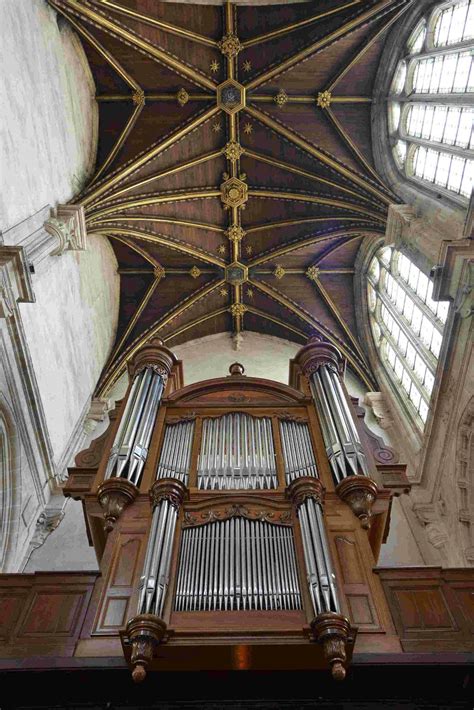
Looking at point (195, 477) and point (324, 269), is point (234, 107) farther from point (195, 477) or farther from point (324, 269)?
point (195, 477)

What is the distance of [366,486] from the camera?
647 centimetres

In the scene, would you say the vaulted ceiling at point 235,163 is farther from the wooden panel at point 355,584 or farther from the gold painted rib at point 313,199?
the wooden panel at point 355,584

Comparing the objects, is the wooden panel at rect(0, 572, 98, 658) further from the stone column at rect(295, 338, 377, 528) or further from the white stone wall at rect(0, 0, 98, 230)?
the white stone wall at rect(0, 0, 98, 230)

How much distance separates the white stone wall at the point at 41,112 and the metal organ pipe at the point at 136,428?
3.34 m

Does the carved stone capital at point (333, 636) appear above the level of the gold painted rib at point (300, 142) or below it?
below

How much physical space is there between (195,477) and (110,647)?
256 centimetres

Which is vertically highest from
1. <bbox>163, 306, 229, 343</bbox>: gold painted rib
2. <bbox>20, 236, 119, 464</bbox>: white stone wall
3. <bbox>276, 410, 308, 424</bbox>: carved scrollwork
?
<bbox>163, 306, 229, 343</bbox>: gold painted rib

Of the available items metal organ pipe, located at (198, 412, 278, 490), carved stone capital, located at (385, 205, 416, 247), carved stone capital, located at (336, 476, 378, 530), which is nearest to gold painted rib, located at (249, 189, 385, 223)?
carved stone capital, located at (385, 205, 416, 247)

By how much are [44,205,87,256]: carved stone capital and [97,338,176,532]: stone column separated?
8.91ft

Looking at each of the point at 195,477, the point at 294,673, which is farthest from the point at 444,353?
the point at 294,673

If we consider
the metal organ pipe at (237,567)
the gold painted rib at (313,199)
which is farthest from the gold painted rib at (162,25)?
the metal organ pipe at (237,567)

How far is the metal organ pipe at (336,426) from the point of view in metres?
7.04

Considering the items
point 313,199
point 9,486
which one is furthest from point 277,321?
point 9,486

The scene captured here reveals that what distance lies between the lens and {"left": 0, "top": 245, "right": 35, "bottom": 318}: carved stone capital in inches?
334
